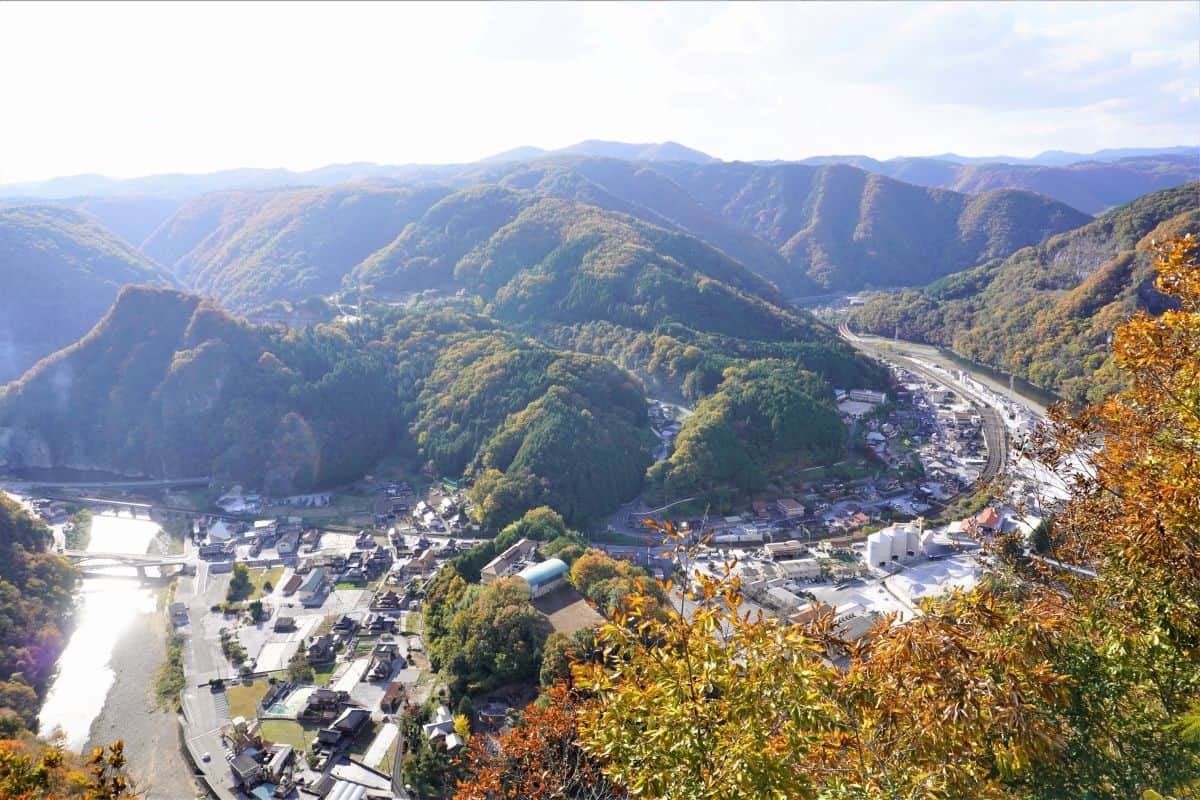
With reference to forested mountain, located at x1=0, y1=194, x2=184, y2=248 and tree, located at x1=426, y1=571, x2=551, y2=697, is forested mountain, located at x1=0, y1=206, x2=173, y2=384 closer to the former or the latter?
forested mountain, located at x1=0, y1=194, x2=184, y2=248

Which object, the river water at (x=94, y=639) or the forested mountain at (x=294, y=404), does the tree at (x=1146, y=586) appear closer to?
the river water at (x=94, y=639)

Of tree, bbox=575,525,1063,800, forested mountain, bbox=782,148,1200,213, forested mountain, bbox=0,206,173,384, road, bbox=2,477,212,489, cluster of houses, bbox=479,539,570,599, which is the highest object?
forested mountain, bbox=782,148,1200,213

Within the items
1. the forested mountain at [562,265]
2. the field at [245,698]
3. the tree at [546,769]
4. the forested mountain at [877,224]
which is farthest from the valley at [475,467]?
the forested mountain at [877,224]

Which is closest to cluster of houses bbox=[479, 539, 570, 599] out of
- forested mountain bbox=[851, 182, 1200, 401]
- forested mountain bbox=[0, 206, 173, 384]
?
forested mountain bbox=[851, 182, 1200, 401]

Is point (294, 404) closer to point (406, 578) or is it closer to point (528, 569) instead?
point (406, 578)

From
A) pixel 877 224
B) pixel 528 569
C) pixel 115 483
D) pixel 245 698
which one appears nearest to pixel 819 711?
Answer: pixel 528 569

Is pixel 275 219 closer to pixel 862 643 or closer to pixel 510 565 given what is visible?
pixel 510 565
